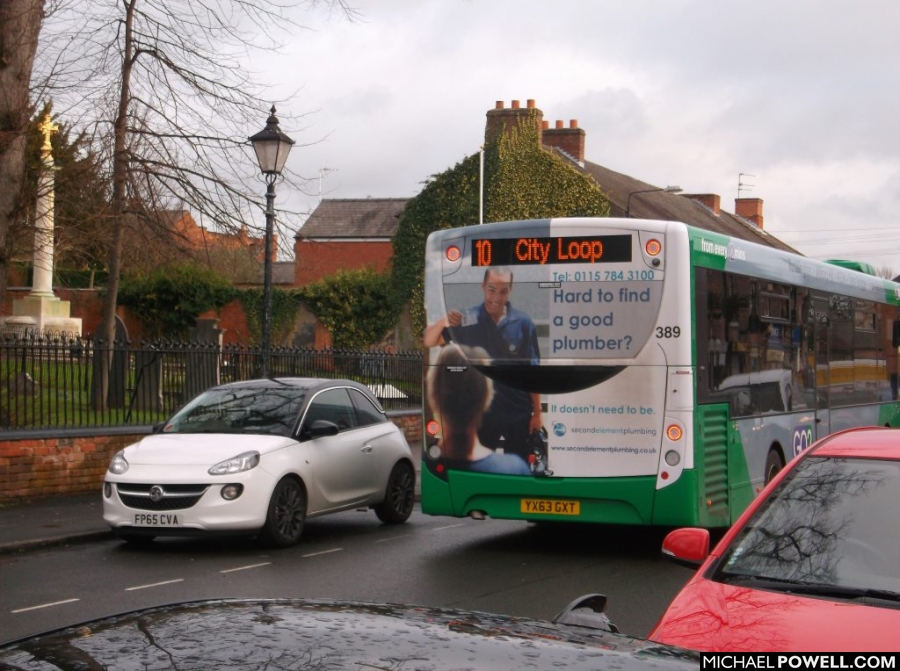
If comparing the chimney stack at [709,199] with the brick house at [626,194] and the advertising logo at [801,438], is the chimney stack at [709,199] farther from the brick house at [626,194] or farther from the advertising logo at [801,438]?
the advertising logo at [801,438]

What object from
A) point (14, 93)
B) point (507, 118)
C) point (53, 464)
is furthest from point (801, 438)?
point (507, 118)

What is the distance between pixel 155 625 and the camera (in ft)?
8.81

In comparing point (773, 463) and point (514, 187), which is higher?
point (514, 187)

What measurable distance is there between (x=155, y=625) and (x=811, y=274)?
40.7 feet

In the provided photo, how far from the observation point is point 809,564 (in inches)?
187

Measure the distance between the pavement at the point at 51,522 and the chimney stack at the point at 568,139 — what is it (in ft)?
114

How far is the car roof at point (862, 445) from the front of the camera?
17.7 ft

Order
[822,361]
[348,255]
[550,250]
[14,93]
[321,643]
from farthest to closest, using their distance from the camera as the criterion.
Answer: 1. [348,255]
2. [14,93]
3. [822,361]
4. [550,250]
5. [321,643]

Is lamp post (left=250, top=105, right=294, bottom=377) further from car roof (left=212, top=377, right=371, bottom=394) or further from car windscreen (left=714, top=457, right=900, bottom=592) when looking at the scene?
car windscreen (left=714, top=457, right=900, bottom=592)

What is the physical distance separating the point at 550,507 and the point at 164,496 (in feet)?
12.1

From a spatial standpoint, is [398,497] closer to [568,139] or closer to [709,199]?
[568,139]

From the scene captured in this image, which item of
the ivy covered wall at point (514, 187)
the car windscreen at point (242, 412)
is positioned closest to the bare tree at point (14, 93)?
the car windscreen at point (242, 412)

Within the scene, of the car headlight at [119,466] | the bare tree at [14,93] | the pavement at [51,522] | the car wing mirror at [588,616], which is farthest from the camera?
the bare tree at [14,93]

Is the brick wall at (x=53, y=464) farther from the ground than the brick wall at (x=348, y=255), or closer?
closer
